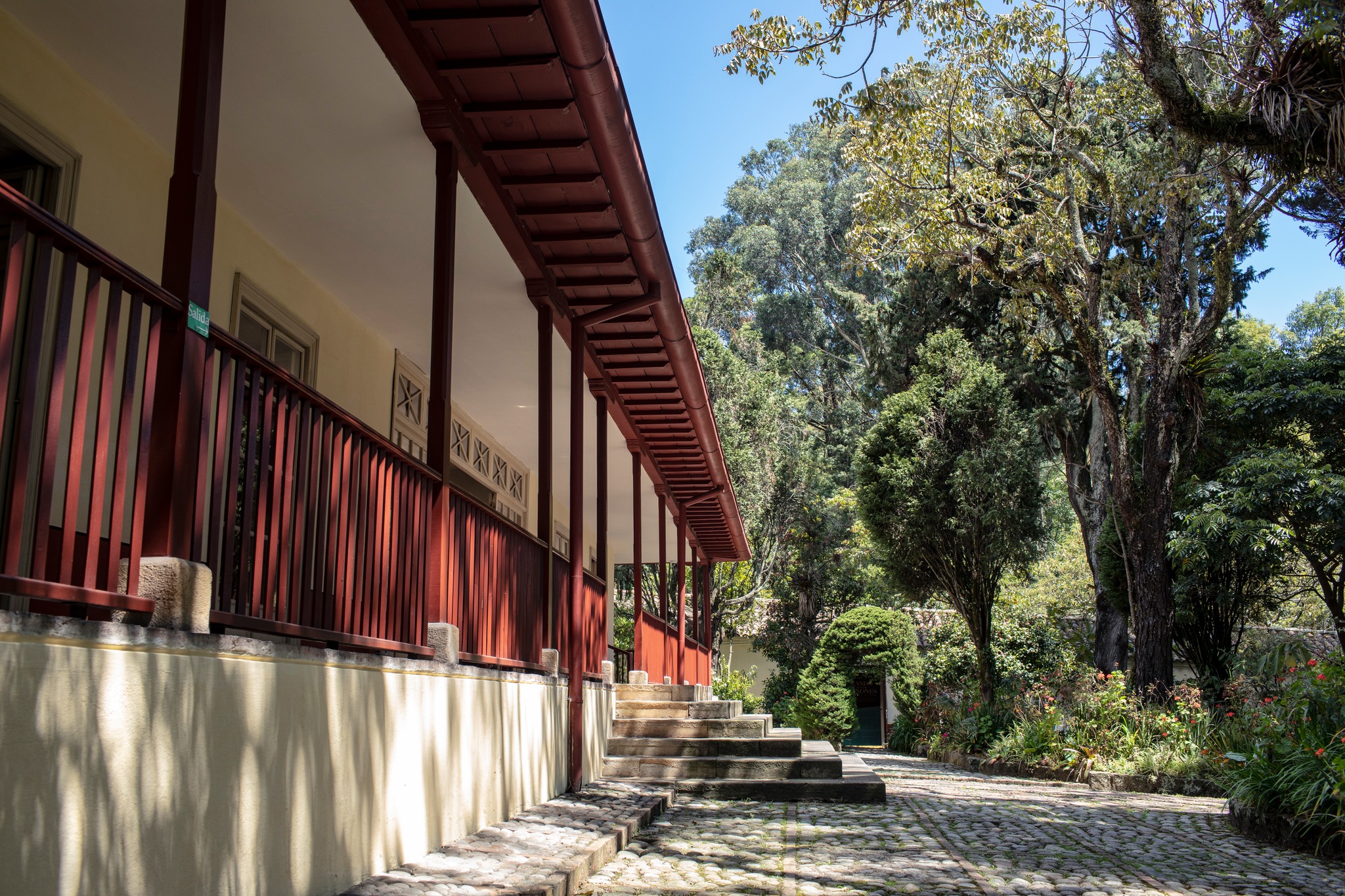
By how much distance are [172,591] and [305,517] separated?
918 mm

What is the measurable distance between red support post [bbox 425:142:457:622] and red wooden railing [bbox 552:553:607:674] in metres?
2.54

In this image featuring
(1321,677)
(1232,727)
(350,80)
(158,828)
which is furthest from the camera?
(1232,727)

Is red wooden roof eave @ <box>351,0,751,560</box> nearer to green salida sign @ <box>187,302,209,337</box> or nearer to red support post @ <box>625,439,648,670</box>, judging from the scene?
red support post @ <box>625,439,648,670</box>

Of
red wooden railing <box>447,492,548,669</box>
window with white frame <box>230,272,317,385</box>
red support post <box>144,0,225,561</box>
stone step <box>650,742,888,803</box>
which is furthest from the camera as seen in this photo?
stone step <box>650,742,888,803</box>

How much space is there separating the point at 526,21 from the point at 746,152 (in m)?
45.6

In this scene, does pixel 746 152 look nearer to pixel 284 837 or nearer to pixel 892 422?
pixel 892 422

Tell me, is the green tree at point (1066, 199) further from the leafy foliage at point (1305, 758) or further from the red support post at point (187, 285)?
the red support post at point (187, 285)

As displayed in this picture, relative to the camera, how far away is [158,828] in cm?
255

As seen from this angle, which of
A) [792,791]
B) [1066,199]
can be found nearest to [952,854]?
[792,791]

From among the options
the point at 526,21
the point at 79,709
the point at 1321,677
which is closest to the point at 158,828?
the point at 79,709

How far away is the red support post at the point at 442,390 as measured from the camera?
505cm

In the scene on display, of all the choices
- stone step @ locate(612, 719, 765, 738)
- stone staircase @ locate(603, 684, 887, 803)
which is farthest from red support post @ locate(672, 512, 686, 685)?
stone step @ locate(612, 719, 765, 738)

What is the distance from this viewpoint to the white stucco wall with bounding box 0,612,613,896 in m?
2.19

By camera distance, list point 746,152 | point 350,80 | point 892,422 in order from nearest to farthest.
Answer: point 350,80, point 892,422, point 746,152
